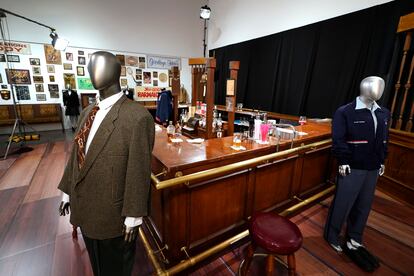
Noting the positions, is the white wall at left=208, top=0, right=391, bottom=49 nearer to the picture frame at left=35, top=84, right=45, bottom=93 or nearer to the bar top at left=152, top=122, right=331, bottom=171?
the bar top at left=152, top=122, right=331, bottom=171

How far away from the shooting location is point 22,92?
5.55 meters

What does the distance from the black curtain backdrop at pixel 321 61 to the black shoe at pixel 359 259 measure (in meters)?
2.41

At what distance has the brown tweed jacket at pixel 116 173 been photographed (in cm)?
99

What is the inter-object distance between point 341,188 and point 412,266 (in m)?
0.91

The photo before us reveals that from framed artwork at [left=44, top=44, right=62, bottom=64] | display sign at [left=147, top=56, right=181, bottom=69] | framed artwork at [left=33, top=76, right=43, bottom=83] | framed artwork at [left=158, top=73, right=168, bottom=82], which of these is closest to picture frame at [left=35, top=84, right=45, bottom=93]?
framed artwork at [left=33, top=76, right=43, bottom=83]

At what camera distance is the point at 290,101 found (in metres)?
4.86

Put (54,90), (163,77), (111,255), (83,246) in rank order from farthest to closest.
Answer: (163,77) → (54,90) → (83,246) → (111,255)

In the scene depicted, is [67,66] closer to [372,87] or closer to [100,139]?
[100,139]

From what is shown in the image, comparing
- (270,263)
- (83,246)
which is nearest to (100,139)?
(270,263)

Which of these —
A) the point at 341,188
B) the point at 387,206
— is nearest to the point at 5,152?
the point at 341,188

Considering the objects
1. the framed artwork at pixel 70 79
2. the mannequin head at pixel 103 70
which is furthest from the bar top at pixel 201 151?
the framed artwork at pixel 70 79

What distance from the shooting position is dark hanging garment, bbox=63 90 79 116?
19.1 feet

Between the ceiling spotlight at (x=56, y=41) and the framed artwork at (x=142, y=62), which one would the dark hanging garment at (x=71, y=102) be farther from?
the framed artwork at (x=142, y=62)

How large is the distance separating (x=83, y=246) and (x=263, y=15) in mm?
6163
